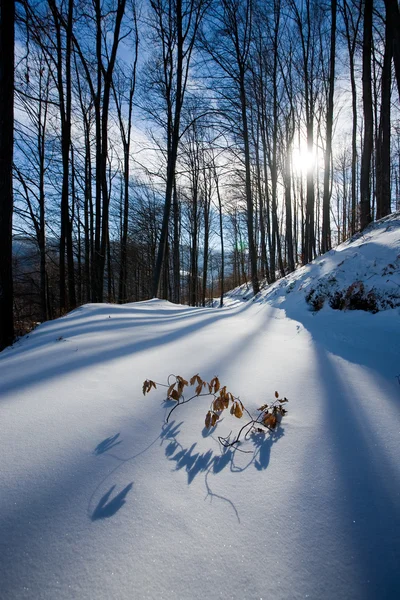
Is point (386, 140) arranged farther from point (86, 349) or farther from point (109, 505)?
point (109, 505)

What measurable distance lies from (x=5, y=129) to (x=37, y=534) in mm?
5281

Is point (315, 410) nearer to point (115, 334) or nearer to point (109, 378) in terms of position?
point (109, 378)

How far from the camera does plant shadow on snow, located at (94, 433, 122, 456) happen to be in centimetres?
97

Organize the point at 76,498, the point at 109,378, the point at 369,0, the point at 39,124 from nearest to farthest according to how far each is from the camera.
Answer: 1. the point at 76,498
2. the point at 109,378
3. the point at 369,0
4. the point at 39,124

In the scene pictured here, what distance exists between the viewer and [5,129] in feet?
12.8

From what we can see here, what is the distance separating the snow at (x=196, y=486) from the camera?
572 millimetres

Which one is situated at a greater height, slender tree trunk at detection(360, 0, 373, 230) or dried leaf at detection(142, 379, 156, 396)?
slender tree trunk at detection(360, 0, 373, 230)

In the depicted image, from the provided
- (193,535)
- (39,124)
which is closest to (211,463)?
(193,535)

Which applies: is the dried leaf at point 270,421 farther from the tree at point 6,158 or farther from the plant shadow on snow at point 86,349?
the tree at point 6,158

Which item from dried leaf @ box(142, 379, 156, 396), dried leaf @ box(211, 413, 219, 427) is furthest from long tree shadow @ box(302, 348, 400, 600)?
dried leaf @ box(142, 379, 156, 396)

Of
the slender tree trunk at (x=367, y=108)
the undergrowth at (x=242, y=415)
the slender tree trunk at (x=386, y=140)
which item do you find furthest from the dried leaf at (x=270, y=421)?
the slender tree trunk at (x=386, y=140)

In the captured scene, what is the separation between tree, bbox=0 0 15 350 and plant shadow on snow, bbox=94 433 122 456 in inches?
157

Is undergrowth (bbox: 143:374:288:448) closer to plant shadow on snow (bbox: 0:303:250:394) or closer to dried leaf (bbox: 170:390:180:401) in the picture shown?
dried leaf (bbox: 170:390:180:401)

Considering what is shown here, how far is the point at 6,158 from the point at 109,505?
5.07 m
